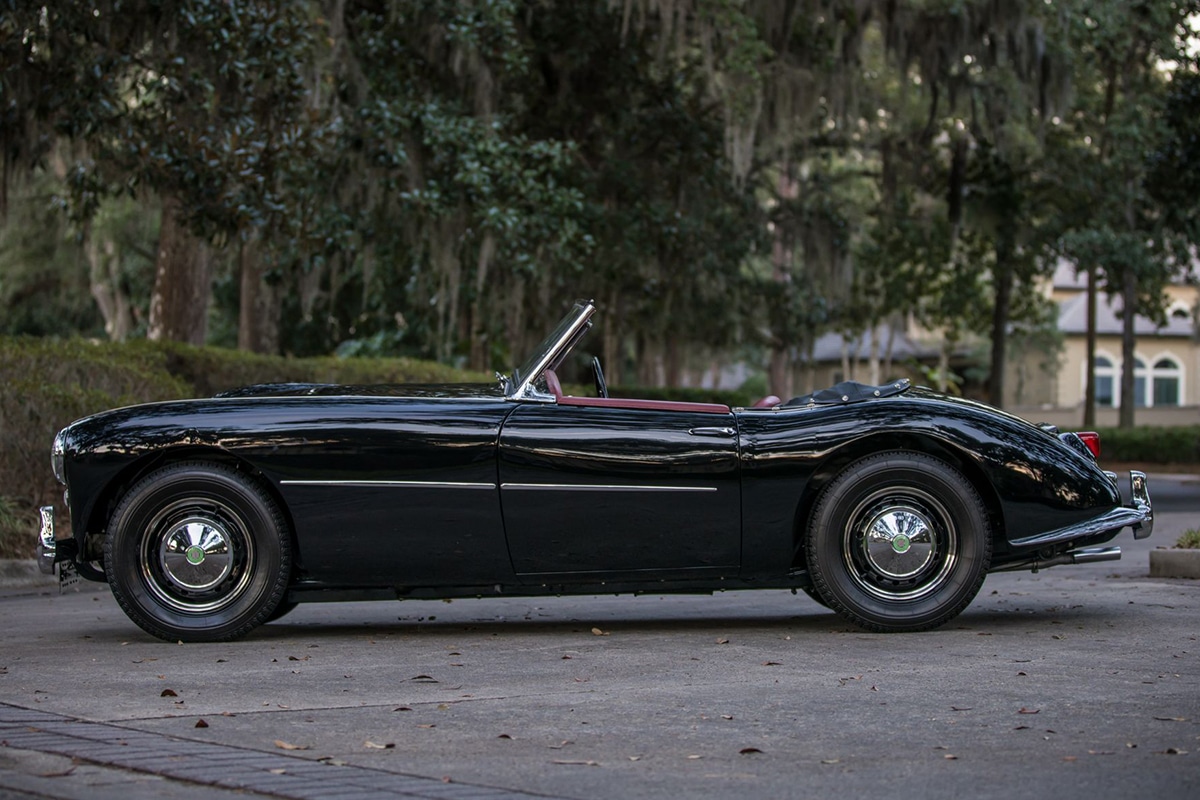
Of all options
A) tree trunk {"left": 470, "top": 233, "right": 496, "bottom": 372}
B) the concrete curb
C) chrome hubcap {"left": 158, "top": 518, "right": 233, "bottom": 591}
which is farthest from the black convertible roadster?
tree trunk {"left": 470, "top": 233, "right": 496, "bottom": 372}

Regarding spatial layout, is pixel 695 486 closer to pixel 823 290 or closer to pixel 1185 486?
pixel 1185 486

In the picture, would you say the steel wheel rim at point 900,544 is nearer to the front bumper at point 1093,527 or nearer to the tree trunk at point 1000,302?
the front bumper at point 1093,527

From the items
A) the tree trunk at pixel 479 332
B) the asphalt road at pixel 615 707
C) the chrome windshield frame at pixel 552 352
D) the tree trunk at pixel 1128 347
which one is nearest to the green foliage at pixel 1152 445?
the tree trunk at pixel 1128 347

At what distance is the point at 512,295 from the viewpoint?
67.7ft

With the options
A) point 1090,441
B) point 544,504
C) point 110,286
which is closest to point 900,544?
point 1090,441

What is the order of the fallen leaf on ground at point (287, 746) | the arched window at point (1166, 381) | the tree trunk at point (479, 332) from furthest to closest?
the arched window at point (1166, 381) → the tree trunk at point (479, 332) → the fallen leaf on ground at point (287, 746)

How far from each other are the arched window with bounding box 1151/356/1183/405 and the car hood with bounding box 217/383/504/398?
5333 cm

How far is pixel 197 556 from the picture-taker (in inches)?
238

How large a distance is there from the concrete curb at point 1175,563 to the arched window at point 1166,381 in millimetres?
50136

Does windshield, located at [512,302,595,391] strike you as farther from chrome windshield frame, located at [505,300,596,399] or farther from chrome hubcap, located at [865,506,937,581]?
chrome hubcap, located at [865,506,937,581]

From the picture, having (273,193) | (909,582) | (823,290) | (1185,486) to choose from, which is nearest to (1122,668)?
(909,582)

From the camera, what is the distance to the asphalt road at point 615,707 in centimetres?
367

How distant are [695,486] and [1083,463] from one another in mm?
1693

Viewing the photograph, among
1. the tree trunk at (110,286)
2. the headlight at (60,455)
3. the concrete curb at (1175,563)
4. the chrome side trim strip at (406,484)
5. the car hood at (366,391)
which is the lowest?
the concrete curb at (1175,563)
